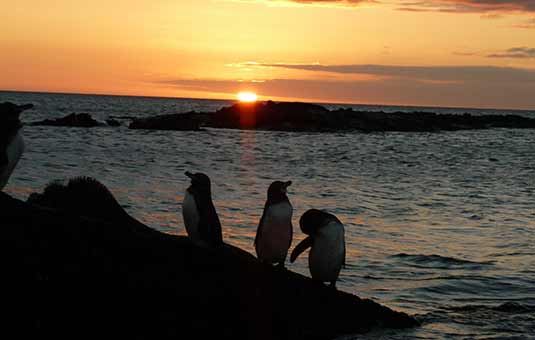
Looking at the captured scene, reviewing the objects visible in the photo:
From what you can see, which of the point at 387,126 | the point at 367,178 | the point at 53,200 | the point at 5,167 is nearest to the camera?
the point at 5,167

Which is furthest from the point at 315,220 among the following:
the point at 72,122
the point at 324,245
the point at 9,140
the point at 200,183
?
the point at 72,122

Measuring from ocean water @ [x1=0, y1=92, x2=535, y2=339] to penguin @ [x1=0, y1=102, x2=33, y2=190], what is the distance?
426 centimetres

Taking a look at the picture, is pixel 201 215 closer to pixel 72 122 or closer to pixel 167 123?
pixel 72 122

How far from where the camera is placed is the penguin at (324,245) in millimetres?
10266

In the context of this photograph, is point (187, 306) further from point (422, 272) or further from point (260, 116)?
point (260, 116)

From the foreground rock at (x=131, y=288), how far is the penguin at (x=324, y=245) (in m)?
1.25

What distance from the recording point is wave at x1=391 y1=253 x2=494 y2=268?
15.7 m

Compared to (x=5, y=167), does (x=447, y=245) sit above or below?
below

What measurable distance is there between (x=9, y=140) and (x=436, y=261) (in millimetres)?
10233

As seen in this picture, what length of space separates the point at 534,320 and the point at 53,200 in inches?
280

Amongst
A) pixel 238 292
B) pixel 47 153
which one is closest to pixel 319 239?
pixel 238 292

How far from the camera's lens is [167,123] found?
2960 inches

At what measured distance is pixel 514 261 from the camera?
52.9 ft

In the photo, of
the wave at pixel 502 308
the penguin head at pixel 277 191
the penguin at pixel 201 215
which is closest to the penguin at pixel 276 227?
the penguin head at pixel 277 191
